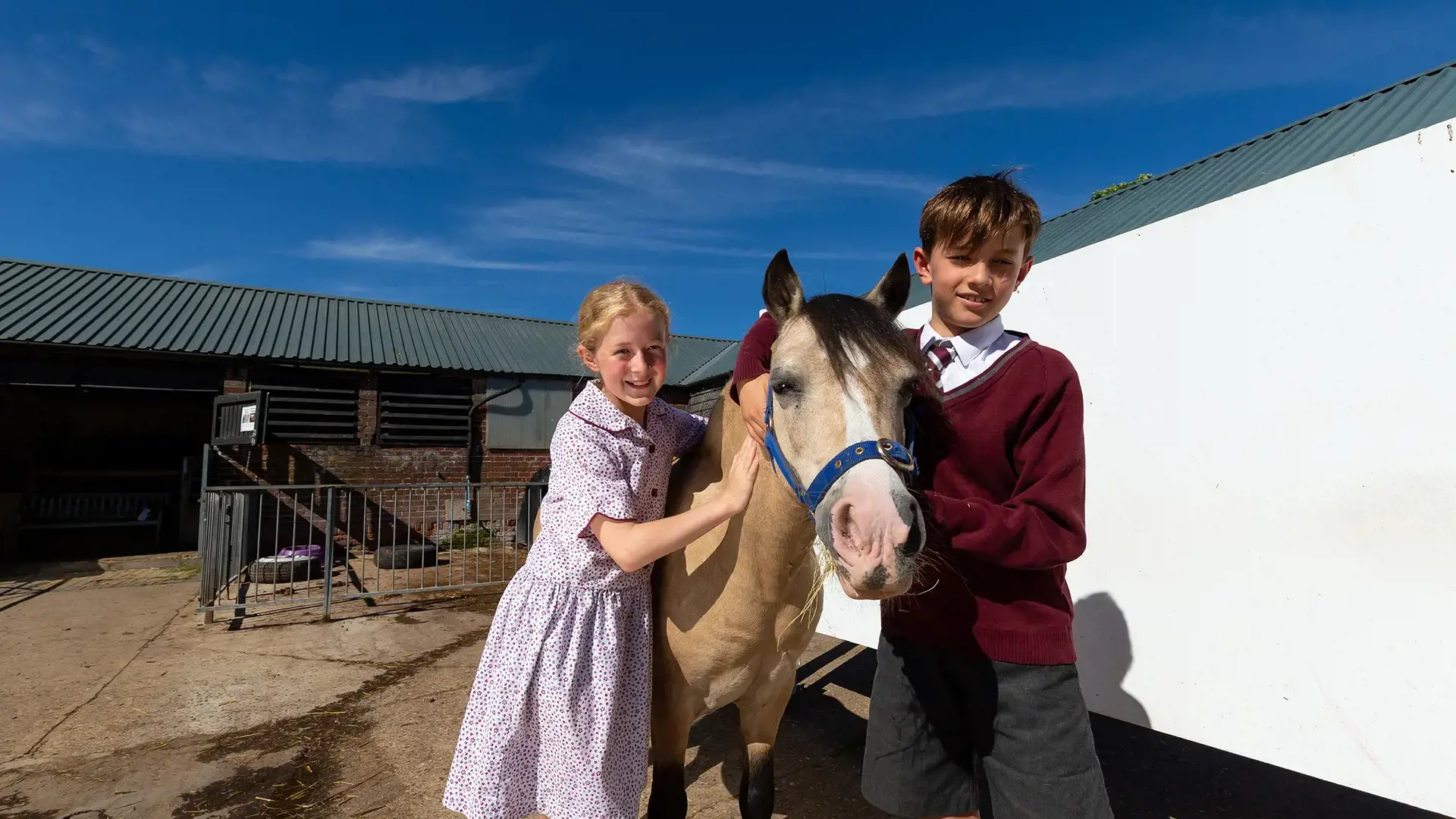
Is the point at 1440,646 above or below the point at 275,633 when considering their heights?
above

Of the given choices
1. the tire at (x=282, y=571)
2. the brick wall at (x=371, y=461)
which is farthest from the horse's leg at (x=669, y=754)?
the brick wall at (x=371, y=461)

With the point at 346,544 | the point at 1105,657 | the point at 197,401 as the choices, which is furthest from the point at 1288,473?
the point at 197,401

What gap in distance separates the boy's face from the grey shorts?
777 mm

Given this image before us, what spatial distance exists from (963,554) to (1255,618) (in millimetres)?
1142

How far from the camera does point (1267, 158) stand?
22.8 ft

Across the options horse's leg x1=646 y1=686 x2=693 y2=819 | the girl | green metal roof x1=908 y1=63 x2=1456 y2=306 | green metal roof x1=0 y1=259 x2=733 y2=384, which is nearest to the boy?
the girl

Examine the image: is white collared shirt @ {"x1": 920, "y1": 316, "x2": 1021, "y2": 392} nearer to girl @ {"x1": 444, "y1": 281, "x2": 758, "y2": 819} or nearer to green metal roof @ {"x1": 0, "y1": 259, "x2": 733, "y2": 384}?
girl @ {"x1": 444, "y1": 281, "x2": 758, "y2": 819}

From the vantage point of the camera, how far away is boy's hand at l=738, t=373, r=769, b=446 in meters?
1.49

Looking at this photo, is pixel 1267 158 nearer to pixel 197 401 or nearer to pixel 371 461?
pixel 371 461

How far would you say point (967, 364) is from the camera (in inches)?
55.6

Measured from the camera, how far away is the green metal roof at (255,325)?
1076 centimetres

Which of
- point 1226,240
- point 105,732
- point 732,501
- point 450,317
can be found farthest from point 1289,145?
point 450,317

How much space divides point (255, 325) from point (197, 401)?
217 cm

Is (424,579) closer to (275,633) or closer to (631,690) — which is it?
(275,633)
